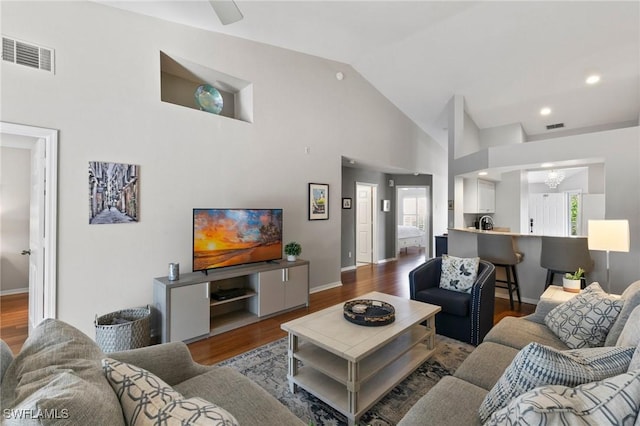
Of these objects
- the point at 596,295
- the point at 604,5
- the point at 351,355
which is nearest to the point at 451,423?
the point at 351,355

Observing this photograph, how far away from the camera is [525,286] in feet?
13.8

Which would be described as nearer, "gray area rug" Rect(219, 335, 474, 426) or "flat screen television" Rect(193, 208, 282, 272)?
"gray area rug" Rect(219, 335, 474, 426)

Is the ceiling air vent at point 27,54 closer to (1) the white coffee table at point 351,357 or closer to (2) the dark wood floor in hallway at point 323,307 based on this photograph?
(2) the dark wood floor in hallway at point 323,307

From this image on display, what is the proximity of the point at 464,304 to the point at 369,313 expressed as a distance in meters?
1.15

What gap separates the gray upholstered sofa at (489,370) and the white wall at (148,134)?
9.46 feet

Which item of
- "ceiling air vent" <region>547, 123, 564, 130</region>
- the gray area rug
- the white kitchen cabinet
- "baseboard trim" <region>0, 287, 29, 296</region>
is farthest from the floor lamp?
"baseboard trim" <region>0, 287, 29, 296</region>

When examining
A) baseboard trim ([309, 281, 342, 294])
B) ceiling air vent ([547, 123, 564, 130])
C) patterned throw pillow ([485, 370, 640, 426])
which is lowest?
baseboard trim ([309, 281, 342, 294])

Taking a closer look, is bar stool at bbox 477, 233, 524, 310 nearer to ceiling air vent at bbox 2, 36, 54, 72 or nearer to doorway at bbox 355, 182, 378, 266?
doorway at bbox 355, 182, 378, 266

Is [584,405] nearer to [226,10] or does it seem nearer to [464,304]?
[464,304]

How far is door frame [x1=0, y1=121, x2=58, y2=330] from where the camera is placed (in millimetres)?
2514

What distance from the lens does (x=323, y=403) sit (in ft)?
6.58

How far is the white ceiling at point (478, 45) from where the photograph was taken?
10.8 ft

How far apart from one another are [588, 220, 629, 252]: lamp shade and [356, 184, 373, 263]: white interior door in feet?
15.5

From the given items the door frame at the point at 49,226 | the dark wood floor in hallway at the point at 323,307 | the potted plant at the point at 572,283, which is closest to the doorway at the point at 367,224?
the dark wood floor in hallway at the point at 323,307
